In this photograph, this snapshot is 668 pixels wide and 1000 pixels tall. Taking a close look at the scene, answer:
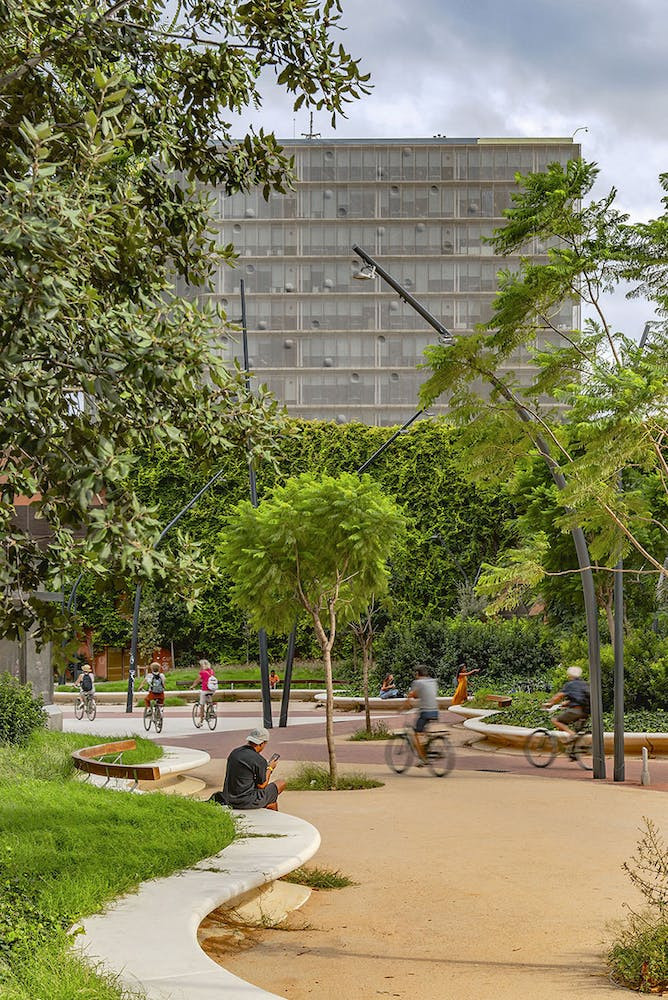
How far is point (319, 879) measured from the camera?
10422 mm

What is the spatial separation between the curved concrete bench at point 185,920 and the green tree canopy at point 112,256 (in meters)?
1.94

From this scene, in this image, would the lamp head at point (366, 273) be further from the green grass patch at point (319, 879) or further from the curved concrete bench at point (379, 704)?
the curved concrete bench at point (379, 704)

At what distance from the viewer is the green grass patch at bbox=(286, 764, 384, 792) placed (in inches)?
675

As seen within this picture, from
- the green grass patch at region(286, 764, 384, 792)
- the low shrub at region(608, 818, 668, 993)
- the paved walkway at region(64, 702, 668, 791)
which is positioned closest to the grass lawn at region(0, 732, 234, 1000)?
the low shrub at region(608, 818, 668, 993)

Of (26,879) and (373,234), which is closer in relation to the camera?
(26,879)

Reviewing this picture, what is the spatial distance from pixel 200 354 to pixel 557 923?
526 centimetres

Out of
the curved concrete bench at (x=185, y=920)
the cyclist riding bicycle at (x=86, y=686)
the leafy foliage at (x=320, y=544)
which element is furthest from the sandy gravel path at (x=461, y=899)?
the cyclist riding bicycle at (x=86, y=686)

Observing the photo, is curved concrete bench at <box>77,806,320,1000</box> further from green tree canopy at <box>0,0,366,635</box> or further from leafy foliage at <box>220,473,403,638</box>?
leafy foliage at <box>220,473,403,638</box>

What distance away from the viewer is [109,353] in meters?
5.70

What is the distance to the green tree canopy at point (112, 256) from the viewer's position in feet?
17.2

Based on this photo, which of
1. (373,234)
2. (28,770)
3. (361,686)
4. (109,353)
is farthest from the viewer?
(373,234)

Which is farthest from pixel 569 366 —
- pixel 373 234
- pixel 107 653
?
pixel 373 234

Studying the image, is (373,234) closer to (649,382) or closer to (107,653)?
(107,653)

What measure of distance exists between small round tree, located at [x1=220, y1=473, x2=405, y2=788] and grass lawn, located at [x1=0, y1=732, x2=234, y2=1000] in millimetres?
6181
